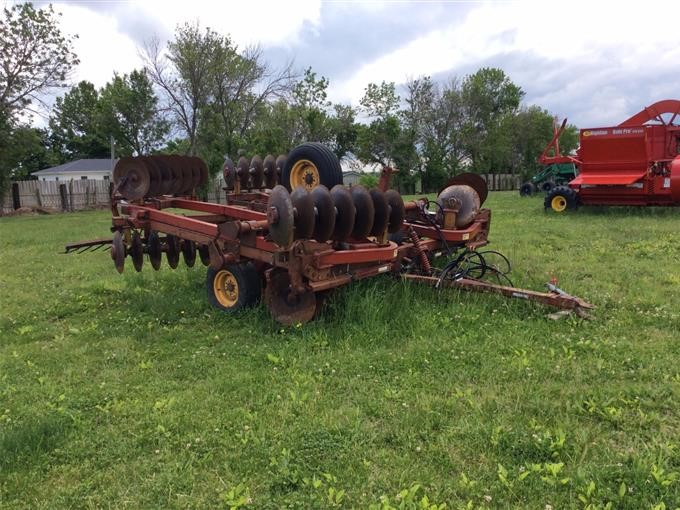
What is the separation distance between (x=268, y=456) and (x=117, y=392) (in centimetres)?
157

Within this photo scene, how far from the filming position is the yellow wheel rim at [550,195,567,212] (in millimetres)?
13992

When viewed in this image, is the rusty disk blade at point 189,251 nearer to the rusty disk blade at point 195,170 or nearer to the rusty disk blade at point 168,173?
the rusty disk blade at point 168,173

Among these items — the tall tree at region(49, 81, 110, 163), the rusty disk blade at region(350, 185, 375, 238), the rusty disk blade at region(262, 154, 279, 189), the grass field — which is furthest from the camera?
the tall tree at region(49, 81, 110, 163)

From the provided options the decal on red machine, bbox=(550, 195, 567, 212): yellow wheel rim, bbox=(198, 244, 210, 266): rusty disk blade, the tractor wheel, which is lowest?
bbox=(198, 244, 210, 266): rusty disk blade

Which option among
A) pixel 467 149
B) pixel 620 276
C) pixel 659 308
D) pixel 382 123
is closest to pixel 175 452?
pixel 659 308

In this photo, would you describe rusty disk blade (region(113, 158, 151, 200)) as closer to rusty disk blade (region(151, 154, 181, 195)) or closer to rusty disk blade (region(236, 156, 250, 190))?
rusty disk blade (region(151, 154, 181, 195))

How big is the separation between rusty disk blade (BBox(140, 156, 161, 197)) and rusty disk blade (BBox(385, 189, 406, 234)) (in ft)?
12.5

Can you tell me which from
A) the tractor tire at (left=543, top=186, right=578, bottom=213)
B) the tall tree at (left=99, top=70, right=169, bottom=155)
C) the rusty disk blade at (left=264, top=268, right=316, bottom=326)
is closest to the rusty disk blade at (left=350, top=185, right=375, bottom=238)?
the rusty disk blade at (left=264, top=268, right=316, bottom=326)

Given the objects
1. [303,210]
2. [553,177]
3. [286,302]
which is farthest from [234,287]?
[553,177]

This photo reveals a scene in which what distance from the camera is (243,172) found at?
8.18 m

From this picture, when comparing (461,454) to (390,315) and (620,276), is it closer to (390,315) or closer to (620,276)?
(390,315)

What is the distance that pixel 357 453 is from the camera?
2.99 m

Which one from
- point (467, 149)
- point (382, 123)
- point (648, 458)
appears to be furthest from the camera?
point (467, 149)

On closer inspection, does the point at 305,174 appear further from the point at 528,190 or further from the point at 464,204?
the point at 528,190
